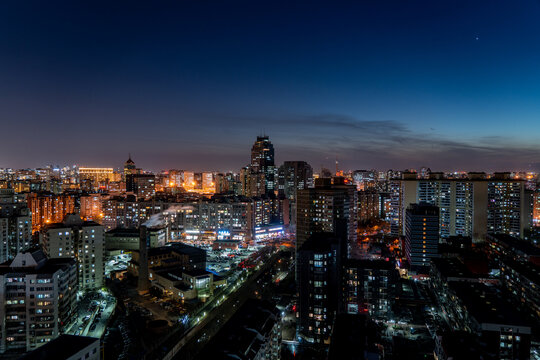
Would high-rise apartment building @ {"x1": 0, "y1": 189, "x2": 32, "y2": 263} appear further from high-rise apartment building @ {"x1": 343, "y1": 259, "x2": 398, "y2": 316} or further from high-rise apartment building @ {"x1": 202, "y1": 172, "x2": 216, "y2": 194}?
high-rise apartment building @ {"x1": 202, "y1": 172, "x2": 216, "y2": 194}

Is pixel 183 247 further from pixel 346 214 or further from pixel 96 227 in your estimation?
pixel 346 214

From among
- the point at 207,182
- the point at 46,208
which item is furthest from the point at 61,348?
the point at 207,182

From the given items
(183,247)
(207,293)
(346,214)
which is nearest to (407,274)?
(346,214)

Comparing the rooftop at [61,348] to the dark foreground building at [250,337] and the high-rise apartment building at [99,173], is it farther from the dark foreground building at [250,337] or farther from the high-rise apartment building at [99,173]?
the high-rise apartment building at [99,173]

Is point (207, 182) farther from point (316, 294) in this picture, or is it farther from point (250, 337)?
point (250, 337)

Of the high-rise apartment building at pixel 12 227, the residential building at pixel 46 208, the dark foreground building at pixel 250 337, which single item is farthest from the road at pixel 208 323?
the residential building at pixel 46 208
